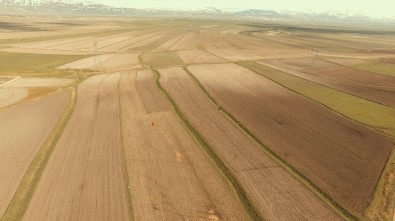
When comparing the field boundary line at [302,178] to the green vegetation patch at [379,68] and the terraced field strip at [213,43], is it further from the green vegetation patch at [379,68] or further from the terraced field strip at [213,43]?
the terraced field strip at [213,43]

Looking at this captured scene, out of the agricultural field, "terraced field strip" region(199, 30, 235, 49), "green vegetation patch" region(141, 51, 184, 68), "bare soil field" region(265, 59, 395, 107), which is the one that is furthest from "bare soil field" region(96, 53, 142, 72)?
"bare soil field" region(265, 59, 395, 107)

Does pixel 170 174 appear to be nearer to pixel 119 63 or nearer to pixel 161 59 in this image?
pixel 119 63

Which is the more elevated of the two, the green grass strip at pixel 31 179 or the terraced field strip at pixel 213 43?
the green grass strip at pixel 31 179

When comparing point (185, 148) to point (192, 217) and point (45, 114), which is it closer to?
point (192, 217)

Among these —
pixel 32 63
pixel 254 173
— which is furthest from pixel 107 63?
pixel 254 173

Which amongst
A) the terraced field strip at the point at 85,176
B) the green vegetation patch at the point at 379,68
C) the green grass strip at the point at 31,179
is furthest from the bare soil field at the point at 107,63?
the green vegetation patch at the point at 379,68

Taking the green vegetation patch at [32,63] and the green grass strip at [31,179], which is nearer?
the green grass strip at [31,179]

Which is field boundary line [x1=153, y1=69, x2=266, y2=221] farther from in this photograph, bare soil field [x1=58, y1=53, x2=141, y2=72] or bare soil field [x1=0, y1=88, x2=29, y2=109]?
bare soil field [x1=58, y1=53, x2=141, y2=72]
